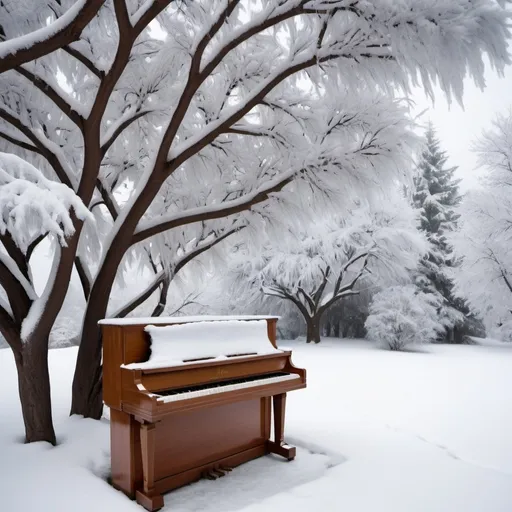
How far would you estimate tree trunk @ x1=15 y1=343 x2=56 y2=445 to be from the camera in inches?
178

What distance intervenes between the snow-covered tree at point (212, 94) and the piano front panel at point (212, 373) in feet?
5.61

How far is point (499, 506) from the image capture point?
3.63 m

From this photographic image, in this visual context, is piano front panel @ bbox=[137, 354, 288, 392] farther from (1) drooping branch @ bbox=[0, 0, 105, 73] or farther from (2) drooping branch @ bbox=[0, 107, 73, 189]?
(2) drooping branch @ bbox=[0, 107, 73, 189]

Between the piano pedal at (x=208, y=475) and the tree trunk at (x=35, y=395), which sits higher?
the tree trunk at (x=35, y=395)

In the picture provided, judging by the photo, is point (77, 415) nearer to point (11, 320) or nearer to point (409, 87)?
point (11, 320)

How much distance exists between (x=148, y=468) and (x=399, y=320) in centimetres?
1420

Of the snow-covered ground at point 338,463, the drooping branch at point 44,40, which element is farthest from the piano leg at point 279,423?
the drooping branch at point 44,40

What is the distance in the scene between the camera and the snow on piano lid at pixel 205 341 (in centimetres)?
371

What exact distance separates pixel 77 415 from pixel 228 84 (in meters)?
4.71

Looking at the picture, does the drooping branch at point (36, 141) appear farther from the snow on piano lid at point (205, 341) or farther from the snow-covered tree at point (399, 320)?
the snow-covered tree at point (399, 320)

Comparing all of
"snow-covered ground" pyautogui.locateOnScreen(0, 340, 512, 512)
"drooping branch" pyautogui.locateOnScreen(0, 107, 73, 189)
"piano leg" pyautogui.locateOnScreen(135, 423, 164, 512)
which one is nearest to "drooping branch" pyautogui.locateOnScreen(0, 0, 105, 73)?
"drooping branch" pyautogui.locateOnScreen(0, 107, 73, 189)

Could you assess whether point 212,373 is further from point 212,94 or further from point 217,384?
point 212,94

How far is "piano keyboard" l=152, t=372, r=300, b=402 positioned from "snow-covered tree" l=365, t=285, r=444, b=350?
12.8 m

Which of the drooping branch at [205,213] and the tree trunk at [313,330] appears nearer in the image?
the drooping branch at [205,213]
